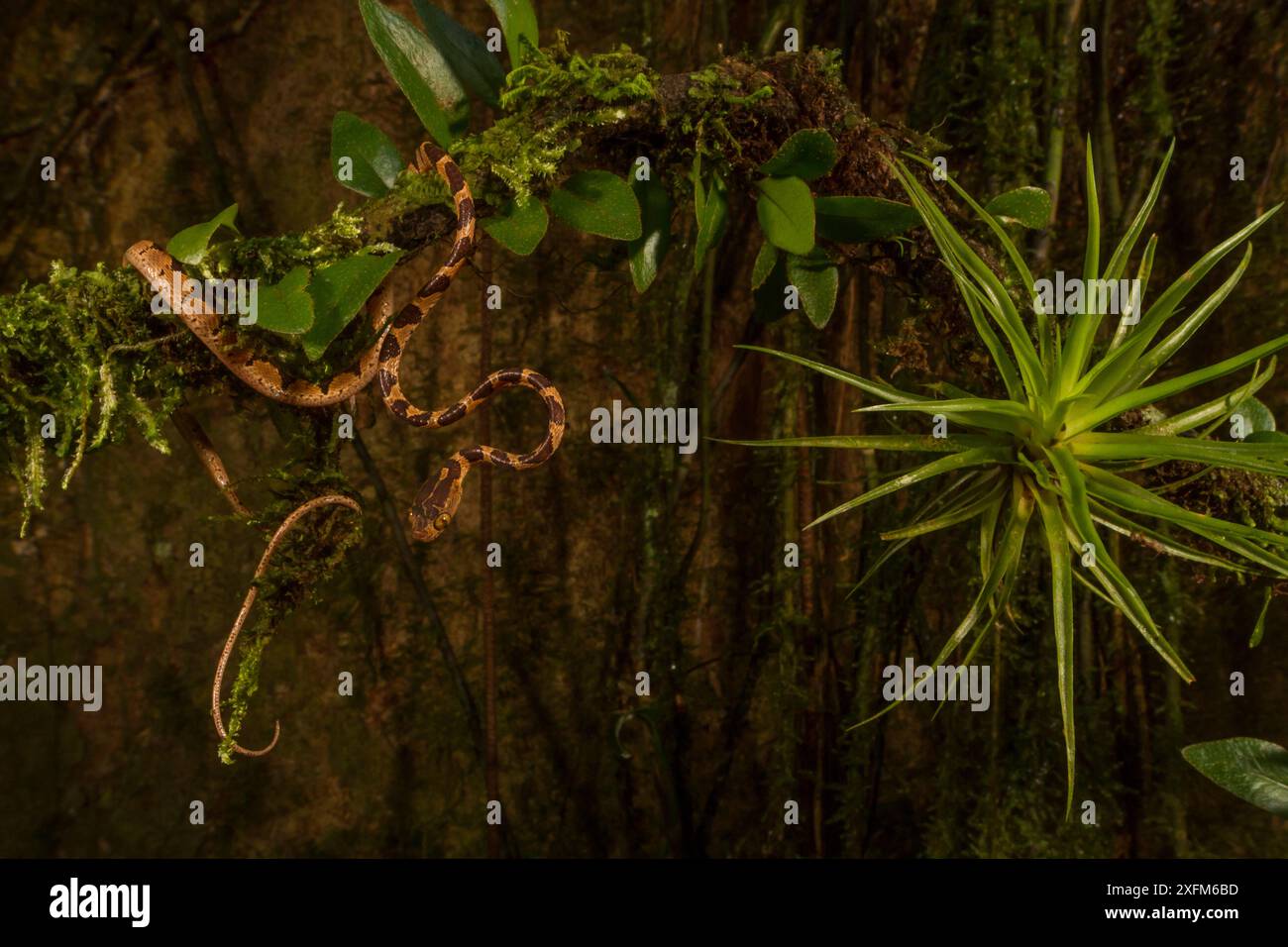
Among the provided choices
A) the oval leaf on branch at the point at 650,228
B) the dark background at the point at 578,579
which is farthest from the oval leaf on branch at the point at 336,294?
the dark background at the point at 578,579

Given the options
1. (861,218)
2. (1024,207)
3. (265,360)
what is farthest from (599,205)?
(1024,207)

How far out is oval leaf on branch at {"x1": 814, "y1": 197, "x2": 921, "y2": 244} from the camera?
982 millimetres

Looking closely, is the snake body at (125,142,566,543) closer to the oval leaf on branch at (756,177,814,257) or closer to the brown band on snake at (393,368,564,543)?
the brown band on snake at (393,368,564,543)

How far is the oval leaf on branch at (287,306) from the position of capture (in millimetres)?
862

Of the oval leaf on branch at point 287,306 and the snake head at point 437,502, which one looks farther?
the snake head at point 437,502

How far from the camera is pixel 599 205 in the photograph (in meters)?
0.99

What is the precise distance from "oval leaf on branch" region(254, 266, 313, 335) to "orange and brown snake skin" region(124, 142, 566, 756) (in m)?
0.10

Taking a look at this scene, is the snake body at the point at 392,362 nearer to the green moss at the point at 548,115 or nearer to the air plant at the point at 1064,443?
the green moss at the point at 548,115

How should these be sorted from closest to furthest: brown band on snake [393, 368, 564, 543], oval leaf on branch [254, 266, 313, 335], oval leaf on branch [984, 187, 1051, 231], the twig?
oval leaf on branch [254, 266, 313, 335]
oval leaf on branch [984, 187, 1051, 231]
brown band on snake [393, 368, 564, 543]
the twig

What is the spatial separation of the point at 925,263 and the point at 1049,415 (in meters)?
0.28

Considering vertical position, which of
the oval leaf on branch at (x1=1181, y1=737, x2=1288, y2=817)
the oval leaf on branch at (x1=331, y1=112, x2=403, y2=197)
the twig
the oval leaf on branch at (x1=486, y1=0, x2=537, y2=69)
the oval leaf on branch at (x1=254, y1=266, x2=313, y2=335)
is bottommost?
the oval leaf on branch at (x1=1181, y1=737, x2=1288, y2=817)

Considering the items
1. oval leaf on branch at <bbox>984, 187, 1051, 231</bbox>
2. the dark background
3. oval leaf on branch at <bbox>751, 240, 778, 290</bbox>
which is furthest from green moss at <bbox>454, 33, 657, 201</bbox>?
the dark background

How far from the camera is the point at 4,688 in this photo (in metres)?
2.01

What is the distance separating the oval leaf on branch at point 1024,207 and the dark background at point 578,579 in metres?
0.70
